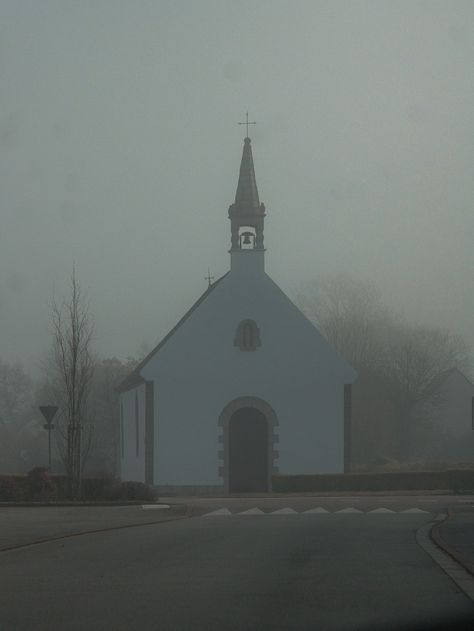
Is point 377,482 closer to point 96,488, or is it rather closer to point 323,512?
point 323,512

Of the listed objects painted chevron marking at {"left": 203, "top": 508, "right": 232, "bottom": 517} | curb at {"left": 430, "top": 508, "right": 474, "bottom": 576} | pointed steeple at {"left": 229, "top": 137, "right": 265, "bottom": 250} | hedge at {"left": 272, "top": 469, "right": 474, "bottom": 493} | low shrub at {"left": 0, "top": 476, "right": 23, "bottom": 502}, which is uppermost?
pointed steeple at {"left": 229, "top": 137, "right": 265, "bottom": 250}

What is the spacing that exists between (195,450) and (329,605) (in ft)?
103

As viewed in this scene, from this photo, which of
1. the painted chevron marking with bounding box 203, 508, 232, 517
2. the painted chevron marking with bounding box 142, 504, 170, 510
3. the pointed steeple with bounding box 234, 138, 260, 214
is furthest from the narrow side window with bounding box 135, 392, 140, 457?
the painted chevron marking with bounding box 142, 504, 170, 510

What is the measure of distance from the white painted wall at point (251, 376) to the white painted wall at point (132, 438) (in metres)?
1.65

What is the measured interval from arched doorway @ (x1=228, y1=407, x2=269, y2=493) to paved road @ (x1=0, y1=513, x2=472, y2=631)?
74.9 ft

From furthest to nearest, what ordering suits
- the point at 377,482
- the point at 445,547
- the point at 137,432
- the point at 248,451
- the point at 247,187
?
the point at 137,432, the point at 247,187, the point at 248,451, the point at 377,482, the point at 445,547

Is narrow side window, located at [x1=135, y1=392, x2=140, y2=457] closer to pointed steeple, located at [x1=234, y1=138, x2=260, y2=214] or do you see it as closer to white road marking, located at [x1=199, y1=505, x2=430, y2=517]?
pointed steeple, located at [x1=234, y1=138, x2=260, y2=214]

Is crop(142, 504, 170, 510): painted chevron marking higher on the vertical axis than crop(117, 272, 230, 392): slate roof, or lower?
lower

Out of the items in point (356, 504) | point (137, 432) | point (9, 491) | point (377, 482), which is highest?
point (137, 432)

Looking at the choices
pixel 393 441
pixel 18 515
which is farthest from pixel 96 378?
pixel 18 515

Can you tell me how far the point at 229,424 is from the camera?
4119 centimetres

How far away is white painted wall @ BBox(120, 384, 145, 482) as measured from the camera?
42500 mm

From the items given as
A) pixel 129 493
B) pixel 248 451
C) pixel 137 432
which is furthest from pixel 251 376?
pixel 129 493

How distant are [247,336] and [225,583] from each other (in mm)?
30268
